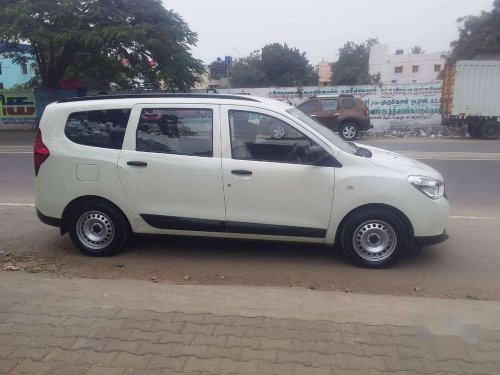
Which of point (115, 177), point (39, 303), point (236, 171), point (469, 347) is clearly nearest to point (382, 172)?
point (236, 171)

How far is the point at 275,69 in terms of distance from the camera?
54.6 meters

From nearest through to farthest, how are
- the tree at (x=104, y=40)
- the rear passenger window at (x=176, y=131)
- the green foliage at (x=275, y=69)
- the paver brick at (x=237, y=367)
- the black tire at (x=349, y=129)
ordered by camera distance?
the paver brick at (x=237, y=367) < the rear passenger window at (x=176, y=131) < the black tire at (x=349, y=129) < the tree at (x=104, y=40) < the green foliage at (x=275, y=69)

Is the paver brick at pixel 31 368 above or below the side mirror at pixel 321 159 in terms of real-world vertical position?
below

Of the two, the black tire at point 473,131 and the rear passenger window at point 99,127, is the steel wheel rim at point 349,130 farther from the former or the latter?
the rear passenger window at point 99,127

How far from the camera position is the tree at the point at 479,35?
121 ft

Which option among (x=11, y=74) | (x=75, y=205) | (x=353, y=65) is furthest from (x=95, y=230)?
(x=353, y=65)

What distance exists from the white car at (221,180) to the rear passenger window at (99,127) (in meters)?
0.01

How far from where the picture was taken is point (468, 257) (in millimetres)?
5219

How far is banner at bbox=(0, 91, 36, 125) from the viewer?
2336 centimetres

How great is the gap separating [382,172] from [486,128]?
1678 centimetres

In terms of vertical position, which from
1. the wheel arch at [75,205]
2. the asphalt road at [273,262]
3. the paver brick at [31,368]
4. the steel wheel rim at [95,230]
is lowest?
the asphalt road at [273,262]

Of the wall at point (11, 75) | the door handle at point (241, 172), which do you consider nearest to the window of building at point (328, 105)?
the door handle at point (241, 172)

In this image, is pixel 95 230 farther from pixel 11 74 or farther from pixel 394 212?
pixel 11 74

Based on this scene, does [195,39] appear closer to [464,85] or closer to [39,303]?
[464,85]
